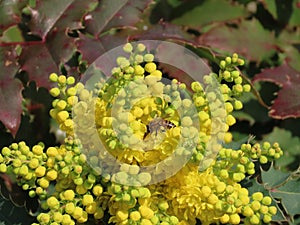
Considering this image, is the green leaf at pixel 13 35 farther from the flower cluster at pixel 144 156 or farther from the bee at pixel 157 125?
the bee at pixel 157 125

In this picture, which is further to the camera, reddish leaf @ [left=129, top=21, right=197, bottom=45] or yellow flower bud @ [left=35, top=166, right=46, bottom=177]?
reddish leaf @ [left=129, top=21, right=197, bottom=45]

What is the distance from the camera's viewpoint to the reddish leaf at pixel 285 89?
157 cm

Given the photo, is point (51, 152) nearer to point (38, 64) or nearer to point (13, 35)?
point (38, 64)

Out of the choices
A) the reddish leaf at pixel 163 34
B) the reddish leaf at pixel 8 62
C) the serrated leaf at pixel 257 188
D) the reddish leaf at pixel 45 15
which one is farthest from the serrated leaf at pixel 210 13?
the serrated leaf at pixel 257 188

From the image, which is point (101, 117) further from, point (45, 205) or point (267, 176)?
point (267, 176)

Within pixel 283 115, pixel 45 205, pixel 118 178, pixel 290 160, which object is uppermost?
pixel 118 178

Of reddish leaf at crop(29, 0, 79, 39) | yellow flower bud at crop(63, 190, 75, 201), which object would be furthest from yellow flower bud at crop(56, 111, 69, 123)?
reddish leaf at crop(29, 0, 79, 39)

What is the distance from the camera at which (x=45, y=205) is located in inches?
45.2

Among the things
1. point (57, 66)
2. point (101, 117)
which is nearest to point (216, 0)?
point (57, 66)

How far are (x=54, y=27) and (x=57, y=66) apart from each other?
11cm

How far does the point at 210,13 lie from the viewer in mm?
1828

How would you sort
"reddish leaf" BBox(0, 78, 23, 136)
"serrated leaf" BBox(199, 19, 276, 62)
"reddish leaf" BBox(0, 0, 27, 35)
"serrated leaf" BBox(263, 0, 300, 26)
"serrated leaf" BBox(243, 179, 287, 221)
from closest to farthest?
"serrated leaf" BBox(243, 179, 287, 221) < "reddish leaf" BBox(0, 78, 23, 136) < "reddish leaf" BBox(0, 0, 27, 35) < "serrated leaf" BBox(199, 19, 276, 62) < "serrated leaf" BBox(263, 0, 300, 26)

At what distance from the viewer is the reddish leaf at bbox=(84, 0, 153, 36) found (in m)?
1.52

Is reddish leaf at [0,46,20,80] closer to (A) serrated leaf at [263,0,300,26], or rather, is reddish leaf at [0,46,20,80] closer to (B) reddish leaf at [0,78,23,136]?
(B) reddish leaf at [0,78,23,136]
